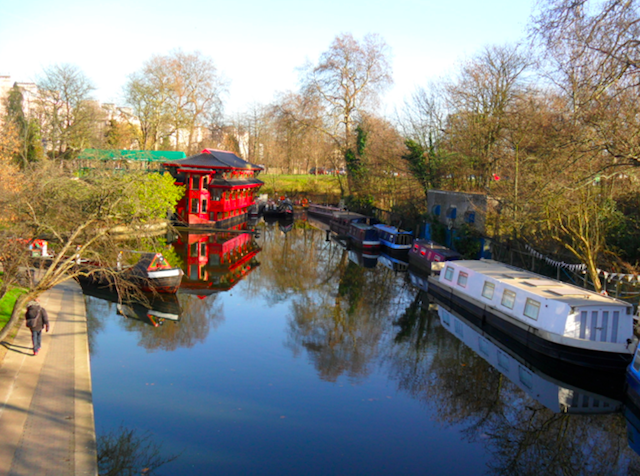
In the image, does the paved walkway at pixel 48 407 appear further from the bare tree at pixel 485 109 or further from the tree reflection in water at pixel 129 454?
the bare tree at pixel 485 109

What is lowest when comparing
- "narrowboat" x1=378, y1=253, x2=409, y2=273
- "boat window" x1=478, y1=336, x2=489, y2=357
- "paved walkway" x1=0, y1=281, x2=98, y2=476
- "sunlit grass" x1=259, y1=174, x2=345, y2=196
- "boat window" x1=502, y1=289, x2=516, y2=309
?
"boat window" x1=478, y1=336, x2=489, y2=357

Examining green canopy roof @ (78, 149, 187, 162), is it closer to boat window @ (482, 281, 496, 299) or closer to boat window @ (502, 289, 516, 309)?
boat window @ (482, 281, 496, 299)

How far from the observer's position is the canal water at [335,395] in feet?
31.4

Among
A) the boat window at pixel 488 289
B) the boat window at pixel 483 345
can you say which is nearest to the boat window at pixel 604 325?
the boat window at pixel 483 345

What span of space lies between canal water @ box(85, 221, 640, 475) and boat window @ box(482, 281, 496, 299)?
4.50 feet

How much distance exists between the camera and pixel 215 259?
29.7 m

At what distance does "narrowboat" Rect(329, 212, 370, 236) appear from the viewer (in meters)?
41.5

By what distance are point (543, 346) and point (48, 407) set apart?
1271 centimetres

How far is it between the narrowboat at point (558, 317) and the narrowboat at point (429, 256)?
537 cm

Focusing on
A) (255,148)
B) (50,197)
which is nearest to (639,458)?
(50,197)

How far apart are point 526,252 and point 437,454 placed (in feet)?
45.0

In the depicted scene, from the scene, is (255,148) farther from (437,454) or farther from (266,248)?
(437,454)

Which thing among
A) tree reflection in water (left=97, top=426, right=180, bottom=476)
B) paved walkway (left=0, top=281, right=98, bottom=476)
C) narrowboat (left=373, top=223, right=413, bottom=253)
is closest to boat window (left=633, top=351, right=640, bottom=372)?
tree reflection in water (left=97, top=426, right=180, bottom=476)

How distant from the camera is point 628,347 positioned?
13.1 meters
